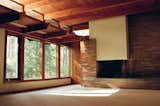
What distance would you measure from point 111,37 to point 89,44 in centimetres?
101

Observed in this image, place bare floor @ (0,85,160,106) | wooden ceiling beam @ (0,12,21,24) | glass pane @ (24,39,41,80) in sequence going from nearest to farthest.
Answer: bare floor @ (0,85,160,106) → wooden ceiling beam @ (0,12,21,24) → glass pane @ (24,39,41,80)

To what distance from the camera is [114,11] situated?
6988mm

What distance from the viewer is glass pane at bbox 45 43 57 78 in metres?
8.77

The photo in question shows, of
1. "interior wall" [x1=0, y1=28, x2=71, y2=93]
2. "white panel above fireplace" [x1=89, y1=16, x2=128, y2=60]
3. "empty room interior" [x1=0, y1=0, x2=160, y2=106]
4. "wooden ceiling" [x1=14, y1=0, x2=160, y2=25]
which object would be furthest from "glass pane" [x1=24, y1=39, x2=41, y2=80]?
"white panel above fireplace" [x1=89, y1=16, x2=128, y2=60]

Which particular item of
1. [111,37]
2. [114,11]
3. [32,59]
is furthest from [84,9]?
[32,59]

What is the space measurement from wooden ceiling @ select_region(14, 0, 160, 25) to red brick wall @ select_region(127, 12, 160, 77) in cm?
66

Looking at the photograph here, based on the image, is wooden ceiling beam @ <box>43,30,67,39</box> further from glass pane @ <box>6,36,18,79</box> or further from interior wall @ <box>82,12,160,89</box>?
interior wall @ <box>82,12,160,89</box>

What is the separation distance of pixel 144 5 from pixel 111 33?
173 centimetres

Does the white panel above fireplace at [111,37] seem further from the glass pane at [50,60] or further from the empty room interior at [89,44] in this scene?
the glass pane at [50,60]

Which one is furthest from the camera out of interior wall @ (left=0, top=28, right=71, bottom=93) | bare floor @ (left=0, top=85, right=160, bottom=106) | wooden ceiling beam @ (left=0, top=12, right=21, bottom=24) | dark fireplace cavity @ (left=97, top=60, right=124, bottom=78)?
dark fireplace cavity @ (left=97, top=60, right=124, bottom=78)

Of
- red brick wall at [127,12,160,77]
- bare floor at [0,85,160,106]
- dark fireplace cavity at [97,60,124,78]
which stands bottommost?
bare floor at [0,85,160,106]

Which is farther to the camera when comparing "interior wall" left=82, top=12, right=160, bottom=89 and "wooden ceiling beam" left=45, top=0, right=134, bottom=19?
"interior wall" left=82, top=12, right=160, bottom=89

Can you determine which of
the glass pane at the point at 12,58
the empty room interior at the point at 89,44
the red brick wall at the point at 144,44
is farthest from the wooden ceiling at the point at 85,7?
the glass pane at the point at 12,58

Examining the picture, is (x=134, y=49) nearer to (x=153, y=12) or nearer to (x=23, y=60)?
(x=153, y=12)
